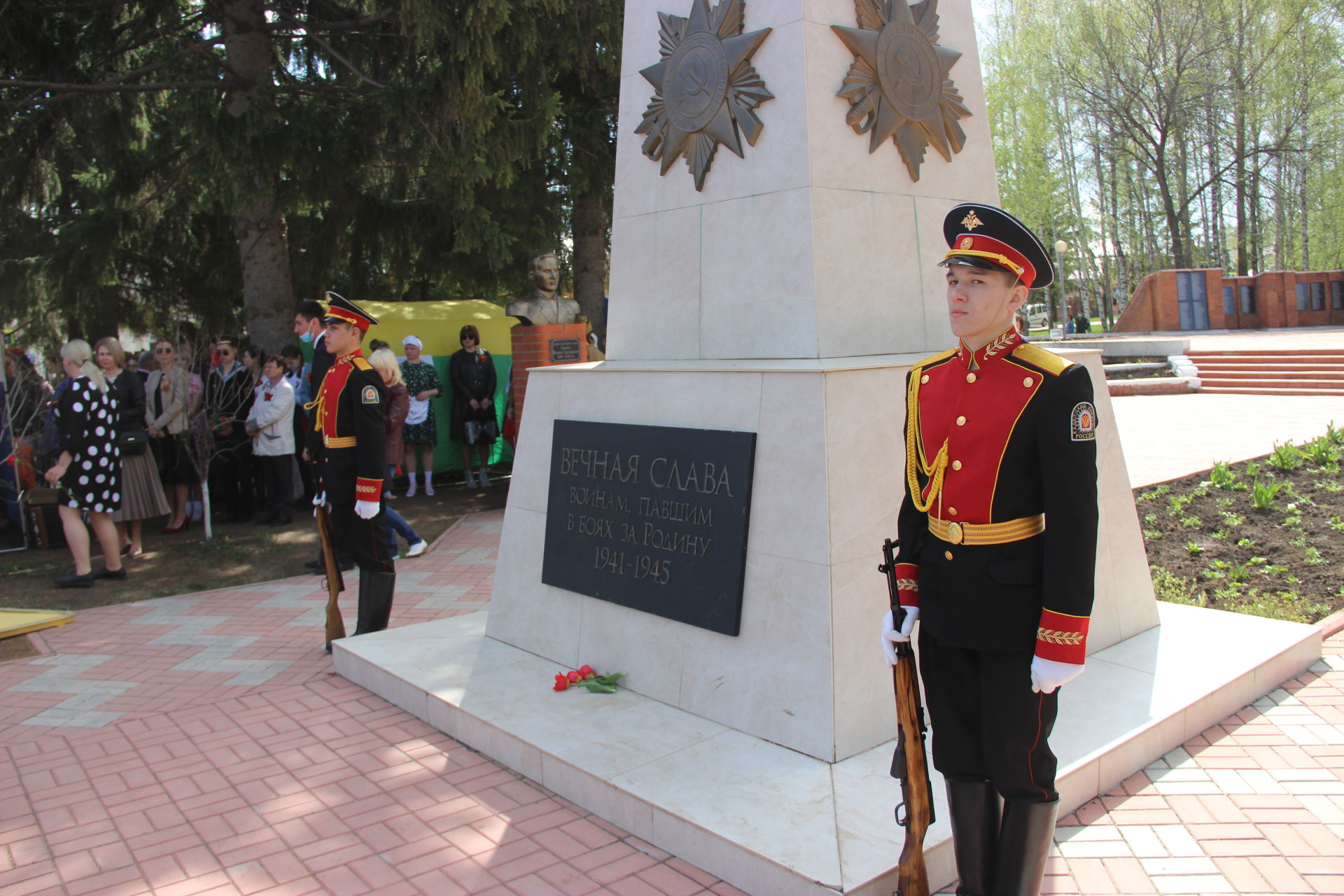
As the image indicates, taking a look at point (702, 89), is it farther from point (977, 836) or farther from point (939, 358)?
point (977, 836)

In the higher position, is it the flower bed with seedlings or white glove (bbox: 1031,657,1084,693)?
white glove (bbox: 1031,657,1084,693)

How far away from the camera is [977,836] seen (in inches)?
100

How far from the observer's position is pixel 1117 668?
411 centimetres

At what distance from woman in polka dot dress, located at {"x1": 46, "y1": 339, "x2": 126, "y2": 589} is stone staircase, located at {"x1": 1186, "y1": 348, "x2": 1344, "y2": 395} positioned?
55.5 ft

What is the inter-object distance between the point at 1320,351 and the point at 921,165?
16.9 meters

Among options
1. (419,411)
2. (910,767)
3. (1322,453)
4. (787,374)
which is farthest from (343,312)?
(1322,453)

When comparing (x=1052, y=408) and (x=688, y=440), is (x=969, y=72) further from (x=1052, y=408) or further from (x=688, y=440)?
(x=1052, y=408)

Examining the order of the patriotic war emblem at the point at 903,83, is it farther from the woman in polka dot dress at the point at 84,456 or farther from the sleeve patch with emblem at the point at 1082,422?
the woman in polka dot dress at the point at 84,456

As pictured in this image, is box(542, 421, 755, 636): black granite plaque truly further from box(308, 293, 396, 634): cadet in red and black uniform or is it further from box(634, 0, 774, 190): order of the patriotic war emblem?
box(634, 0, 774, 190): order of the patriotic war emblem

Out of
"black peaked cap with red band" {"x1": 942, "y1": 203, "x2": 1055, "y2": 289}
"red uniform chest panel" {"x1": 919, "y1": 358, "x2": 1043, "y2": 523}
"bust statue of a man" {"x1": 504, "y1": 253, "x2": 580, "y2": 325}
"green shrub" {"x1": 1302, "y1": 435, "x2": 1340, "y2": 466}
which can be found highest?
"bust statue of a man" {"x1": 504, "y1": 253, "x2": 580, "y2": 325}

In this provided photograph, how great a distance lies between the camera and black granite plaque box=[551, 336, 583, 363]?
9.54 meters

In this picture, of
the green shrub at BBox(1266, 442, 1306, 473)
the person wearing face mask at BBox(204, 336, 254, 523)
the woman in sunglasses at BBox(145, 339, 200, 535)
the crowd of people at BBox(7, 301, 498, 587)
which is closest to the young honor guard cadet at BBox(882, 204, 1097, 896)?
the crowd of people at BBox(7, 301, 498, 587)

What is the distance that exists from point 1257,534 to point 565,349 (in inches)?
238

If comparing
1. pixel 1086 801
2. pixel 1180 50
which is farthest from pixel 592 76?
pixel 1180 50
